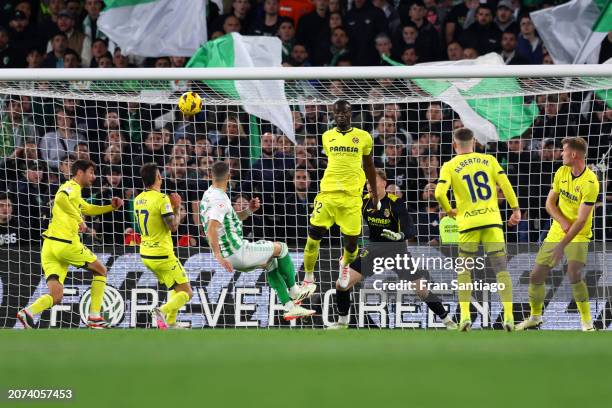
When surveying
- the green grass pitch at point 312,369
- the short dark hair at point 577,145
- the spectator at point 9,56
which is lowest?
the green grass pitch at point 312,369

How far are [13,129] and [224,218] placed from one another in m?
3.03

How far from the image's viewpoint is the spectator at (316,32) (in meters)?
14.2

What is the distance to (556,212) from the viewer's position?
10.4 meters

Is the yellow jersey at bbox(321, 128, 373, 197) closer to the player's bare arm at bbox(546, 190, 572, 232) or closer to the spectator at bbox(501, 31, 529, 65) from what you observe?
the player's bare arm at bbox(546, 190, 572, 232)

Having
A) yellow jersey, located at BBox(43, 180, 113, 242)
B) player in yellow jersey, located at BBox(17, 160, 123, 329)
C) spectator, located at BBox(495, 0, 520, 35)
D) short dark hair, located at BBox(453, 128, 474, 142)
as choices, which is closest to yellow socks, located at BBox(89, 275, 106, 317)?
player in yellow jersey, located at BBox(17, 160, 123, 329)

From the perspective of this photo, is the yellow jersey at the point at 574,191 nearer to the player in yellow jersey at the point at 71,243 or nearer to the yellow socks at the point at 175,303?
the yellow socks at the point at 175,303

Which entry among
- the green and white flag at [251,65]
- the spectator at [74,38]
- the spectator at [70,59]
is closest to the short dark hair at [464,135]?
the green and white flag at [251,65]

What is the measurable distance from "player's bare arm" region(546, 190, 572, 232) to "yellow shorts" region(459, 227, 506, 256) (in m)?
0.72

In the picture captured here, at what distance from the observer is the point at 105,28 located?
1426cm

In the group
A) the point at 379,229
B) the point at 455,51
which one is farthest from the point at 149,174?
the point at 455,51

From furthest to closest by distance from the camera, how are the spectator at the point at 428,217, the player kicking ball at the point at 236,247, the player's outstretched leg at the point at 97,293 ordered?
the spectator at the point at 428,217 → the player's outstretched leg at the point at 97,293 → the player kicking ball at the point at 236,247

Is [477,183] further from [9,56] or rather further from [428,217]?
[9,56]

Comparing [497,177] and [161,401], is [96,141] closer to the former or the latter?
[497,177]

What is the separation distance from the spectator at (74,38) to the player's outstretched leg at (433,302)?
22.1ft
